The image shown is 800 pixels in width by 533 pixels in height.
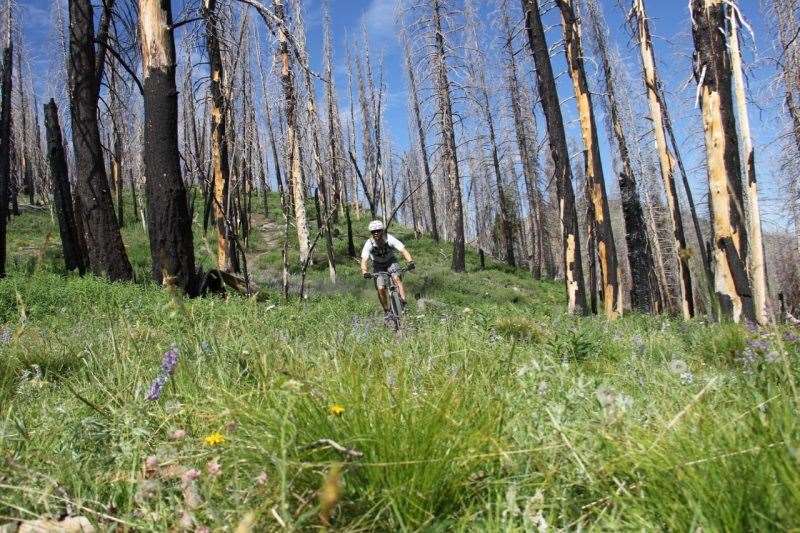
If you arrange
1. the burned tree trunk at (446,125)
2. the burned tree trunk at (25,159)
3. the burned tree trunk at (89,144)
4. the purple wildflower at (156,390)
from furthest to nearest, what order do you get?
the burned tree trunk at (25,159), the burned tree trunk at (446,125), the burned tree trunk at (89,144), the purple wildflower at (156,390)

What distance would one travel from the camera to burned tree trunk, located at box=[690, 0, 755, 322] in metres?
8.17

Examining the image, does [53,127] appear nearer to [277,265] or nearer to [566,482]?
[277,265]

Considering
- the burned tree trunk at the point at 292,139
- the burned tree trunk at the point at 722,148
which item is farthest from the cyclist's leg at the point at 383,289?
the burned tree trunk at the point at 292,139

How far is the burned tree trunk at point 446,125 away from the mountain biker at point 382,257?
14899 millimetres

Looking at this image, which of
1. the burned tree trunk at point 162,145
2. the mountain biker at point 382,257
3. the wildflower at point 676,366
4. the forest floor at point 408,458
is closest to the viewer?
the forest floor at point 408,458

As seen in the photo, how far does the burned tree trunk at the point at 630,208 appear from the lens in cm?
1577

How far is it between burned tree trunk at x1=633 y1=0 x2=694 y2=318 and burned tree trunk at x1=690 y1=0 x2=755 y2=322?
572cm

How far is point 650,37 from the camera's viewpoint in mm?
15531

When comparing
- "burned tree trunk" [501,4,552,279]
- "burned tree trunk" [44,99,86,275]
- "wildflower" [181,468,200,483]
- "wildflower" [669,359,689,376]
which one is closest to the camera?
"wildflower" [181,468,200,483]

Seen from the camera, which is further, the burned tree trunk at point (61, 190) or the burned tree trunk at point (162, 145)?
the burned tree trunk at point (61, 190)

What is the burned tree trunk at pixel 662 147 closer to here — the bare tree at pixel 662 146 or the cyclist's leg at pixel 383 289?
the bare tree at pixel 662 146

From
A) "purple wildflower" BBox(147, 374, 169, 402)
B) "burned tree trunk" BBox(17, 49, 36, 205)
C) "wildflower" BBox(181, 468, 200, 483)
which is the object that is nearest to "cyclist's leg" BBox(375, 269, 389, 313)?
"purple wildflower" BBox(147, 374, 169, 402)

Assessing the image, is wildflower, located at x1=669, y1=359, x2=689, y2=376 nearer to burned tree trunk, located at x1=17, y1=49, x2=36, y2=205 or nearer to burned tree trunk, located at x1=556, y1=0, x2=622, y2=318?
burned tree trunk, located at x1=556, y1=0, x2=622, y2=318

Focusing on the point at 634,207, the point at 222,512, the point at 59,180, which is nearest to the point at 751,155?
the point at 222,512
